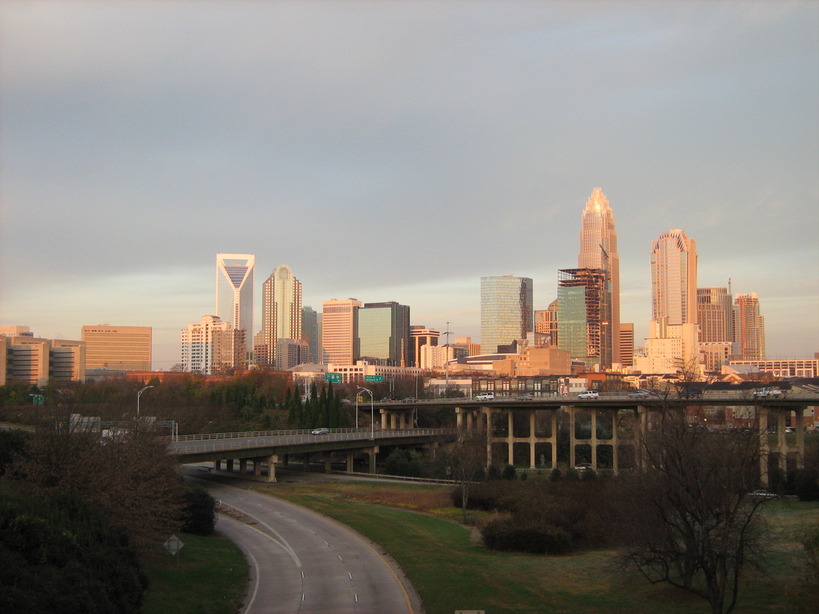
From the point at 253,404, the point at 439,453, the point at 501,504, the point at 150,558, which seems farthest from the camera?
the point at 253,404

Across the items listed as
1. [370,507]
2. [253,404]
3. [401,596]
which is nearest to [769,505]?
[370,507]

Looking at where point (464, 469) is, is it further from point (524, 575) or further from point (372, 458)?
point (372, 458)

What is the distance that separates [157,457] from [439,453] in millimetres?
58208

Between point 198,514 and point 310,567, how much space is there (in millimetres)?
11334

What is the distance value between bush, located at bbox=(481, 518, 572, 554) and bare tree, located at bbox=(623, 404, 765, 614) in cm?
1293

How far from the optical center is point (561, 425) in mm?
141375

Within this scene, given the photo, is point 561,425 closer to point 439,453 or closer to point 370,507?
point 439,453

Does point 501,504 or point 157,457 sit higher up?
point 157,457

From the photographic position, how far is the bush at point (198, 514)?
49497mm

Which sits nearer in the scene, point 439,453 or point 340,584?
point 340,584

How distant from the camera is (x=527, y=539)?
50.4 meters

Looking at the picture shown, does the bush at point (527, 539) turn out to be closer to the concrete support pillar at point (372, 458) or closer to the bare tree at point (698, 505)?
the bare tree at point (698, 505)

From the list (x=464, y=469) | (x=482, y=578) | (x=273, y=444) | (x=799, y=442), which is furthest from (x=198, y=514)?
(x=799, y=442)

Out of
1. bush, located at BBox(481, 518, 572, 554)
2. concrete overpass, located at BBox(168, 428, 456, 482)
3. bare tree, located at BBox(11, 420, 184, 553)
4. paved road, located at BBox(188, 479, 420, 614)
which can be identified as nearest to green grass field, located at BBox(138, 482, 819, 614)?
paved road, located at BBox(188, 479, 420, 614)
